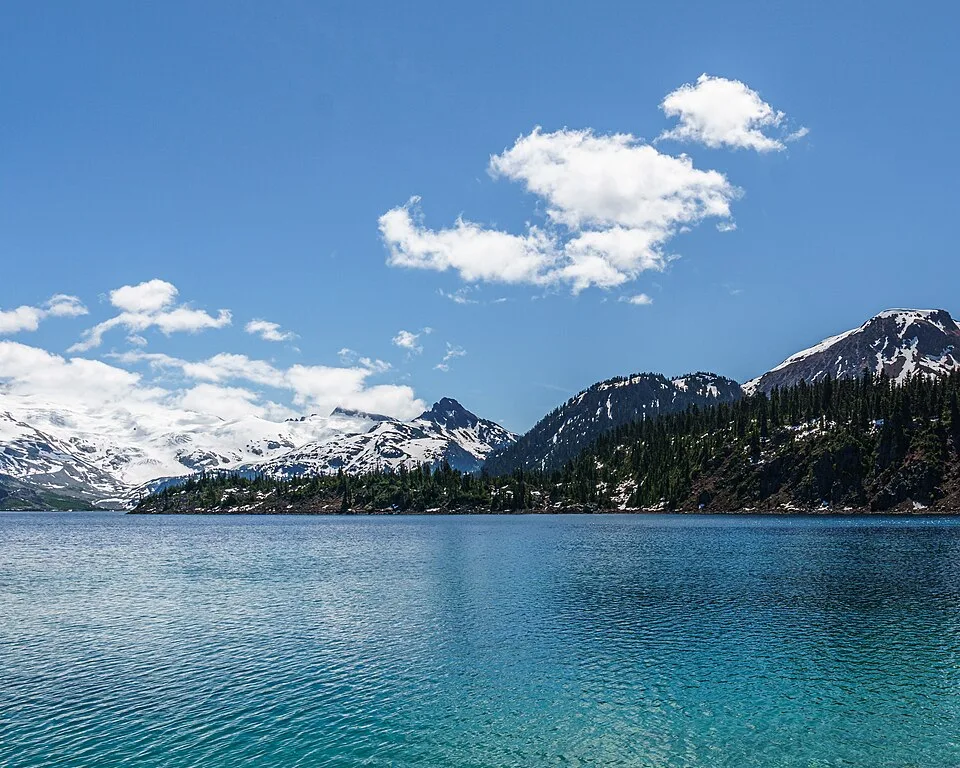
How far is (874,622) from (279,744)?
59470 millimetres

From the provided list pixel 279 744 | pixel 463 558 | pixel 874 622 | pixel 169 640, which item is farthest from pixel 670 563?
pixel 279 744

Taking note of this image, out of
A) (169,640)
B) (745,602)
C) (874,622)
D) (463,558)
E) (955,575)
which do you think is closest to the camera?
(169,640)

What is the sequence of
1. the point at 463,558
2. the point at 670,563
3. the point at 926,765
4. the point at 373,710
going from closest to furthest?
the point at 926,765
the point at 373,710
the point at 670,563
the point at 463,558

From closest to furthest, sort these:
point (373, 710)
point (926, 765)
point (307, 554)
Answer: point (926, 765) → point (373, 710) → point (307, 554)

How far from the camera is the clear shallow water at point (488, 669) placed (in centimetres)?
3919

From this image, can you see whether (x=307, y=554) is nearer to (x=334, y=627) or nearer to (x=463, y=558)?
(x=463, y=558)

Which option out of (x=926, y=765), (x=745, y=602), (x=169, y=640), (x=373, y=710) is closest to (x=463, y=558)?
(x=745, y=602)

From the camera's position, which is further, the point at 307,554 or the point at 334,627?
the point at 307,554

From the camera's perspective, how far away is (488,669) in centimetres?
5491

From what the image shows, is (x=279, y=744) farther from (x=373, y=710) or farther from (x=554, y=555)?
(x=554, y=555)

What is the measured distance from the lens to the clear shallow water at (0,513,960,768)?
3919 centimetres

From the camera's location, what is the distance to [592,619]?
7288 cm

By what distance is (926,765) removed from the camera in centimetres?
3650

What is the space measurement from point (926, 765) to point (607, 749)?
1628cm
